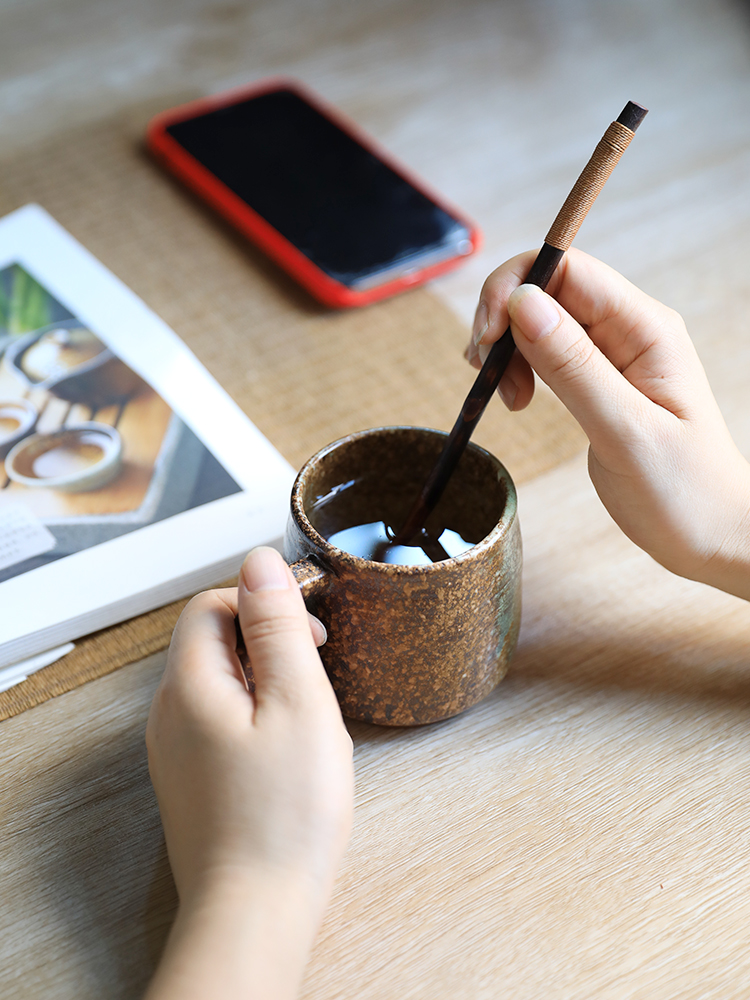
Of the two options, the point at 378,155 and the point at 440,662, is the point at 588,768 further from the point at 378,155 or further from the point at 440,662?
the point at 378,155

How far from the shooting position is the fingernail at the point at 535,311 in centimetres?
47

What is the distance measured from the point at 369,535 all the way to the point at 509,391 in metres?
0.15

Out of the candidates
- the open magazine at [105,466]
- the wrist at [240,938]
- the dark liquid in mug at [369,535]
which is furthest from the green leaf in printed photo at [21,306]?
the wrist at [240,938]

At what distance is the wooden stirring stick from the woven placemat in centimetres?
Result: 18

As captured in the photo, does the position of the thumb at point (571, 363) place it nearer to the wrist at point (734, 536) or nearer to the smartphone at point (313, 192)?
the wrist at point (734, 536)

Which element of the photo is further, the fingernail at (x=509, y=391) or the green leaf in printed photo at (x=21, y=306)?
the green leaf in printed photo at (x=21, y=306)

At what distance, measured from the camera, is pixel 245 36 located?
1.14m

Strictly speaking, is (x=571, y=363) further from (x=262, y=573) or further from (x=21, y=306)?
(x=21, y=306)

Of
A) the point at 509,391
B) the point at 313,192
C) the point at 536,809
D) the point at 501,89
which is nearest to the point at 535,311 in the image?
the point at 509,391

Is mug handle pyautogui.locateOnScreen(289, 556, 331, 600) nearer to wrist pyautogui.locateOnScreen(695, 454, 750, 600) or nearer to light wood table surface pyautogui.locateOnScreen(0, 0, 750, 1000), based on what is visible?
light wood table surface pyautogui.locateOnScreen(0, 0, 750, 1000)

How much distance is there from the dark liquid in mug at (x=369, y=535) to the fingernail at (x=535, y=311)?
132mm

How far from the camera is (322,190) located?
849mm

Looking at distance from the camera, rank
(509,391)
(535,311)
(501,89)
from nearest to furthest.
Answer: (535,311) < (509,391) < (501,89)

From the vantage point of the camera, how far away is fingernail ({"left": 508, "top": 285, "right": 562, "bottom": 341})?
473 millimetres
